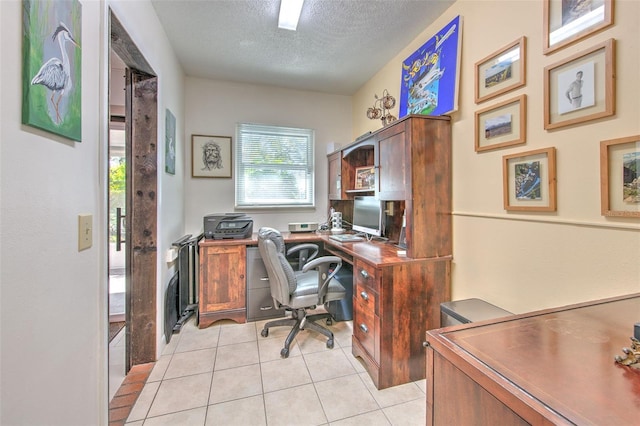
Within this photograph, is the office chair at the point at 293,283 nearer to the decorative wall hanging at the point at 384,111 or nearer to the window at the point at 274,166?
the window at the point at 274,166

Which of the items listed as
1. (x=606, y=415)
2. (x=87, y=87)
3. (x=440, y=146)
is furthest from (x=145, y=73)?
(x=606, y=415)

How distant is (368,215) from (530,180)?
1.44 meters

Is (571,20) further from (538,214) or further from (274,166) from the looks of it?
(274,166)

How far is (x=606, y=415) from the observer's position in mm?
487

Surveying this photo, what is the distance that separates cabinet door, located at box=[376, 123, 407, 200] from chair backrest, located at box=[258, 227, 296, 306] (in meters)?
0.97

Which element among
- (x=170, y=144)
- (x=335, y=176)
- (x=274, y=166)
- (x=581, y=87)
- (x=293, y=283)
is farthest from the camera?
(x=274, y=166)

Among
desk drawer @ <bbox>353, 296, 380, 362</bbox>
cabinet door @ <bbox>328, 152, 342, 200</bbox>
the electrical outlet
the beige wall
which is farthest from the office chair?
cabinet door @ <bbox>328, 152, 342, 200</bbox>

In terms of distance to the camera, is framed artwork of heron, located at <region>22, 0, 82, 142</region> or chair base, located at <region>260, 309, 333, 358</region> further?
chair base, located at <region>260, 309, 333, 358</region>

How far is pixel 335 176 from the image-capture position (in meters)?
3.38

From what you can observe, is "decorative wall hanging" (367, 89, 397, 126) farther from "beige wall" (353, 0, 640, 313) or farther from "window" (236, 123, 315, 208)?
"window" (236, 123, 315, 208)

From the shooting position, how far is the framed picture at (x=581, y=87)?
1.15m

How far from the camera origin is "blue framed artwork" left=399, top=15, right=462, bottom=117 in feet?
6.39

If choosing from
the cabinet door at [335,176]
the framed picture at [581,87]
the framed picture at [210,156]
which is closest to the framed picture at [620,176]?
the framed picture at [581,87]

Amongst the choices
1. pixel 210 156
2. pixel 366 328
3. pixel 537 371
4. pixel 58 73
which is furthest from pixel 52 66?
pixel 210 156
